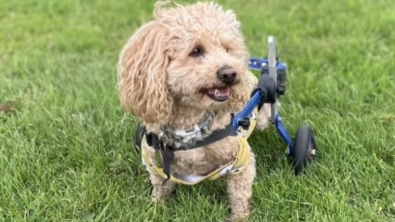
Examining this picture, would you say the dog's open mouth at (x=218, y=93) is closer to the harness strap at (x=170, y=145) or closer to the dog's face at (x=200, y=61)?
the dog's face at (x=200, y=61)

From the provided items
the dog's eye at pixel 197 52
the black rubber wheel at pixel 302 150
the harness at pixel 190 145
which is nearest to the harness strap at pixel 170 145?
the harness at pixel 190 145

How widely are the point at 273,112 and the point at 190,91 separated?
3.51ft

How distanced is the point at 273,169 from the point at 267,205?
40cm

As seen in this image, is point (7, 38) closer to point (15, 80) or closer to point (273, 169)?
point (15, 80)

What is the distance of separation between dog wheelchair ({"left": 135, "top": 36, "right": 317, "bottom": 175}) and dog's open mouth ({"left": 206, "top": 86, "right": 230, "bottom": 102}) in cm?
36

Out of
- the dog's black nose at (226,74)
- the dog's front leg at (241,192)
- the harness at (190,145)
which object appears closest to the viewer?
the dog's black nose at (226,74)

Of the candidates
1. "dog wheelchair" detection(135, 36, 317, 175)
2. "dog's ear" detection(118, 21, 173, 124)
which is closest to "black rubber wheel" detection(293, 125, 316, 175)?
"dog wheelchair" detection(135, 36, 317, 175)

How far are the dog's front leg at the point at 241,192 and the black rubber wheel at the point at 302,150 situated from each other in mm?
437

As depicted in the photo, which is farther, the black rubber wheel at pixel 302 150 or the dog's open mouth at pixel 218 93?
the black rubber wheel at pixel 302 150

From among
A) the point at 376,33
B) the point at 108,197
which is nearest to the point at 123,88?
the point at 108,197

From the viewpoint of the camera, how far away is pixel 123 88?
297cm

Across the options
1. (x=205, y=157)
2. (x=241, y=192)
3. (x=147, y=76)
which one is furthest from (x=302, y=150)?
(x=147, y=76)

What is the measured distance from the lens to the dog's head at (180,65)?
2.85m

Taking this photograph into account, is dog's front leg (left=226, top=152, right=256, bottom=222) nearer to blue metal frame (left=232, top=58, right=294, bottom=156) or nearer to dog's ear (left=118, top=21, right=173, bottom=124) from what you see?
blue metal frame (left=232, top=58, right=294, bottom=156)
